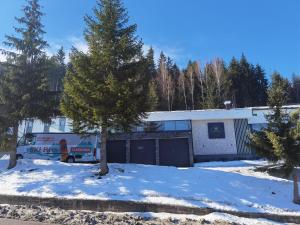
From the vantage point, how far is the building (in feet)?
81.9

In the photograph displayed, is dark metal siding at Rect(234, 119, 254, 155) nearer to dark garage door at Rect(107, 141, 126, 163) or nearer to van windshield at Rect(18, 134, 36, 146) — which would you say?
dark garage door at Rect(107, 141, 126, 163)

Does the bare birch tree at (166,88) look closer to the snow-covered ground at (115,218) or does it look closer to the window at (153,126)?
the window at (153,126)

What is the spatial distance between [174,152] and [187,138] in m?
1.55

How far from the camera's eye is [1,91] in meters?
17.6

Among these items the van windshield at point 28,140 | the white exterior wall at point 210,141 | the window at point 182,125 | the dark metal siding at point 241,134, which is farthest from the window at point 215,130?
the van windshield at point 28,140

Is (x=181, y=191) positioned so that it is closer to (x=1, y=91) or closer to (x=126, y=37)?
(x=126, y=37)

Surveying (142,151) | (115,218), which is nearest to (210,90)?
(142,151)

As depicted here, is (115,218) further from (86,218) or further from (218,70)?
(218,70)

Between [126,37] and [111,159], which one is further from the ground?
[126,37]

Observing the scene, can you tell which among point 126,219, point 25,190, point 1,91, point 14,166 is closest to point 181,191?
point 126,219

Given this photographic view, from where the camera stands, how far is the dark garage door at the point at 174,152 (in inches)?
969

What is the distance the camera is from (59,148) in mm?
22172

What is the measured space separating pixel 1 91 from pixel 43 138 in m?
5.68

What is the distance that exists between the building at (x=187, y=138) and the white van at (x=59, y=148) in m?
3.23
